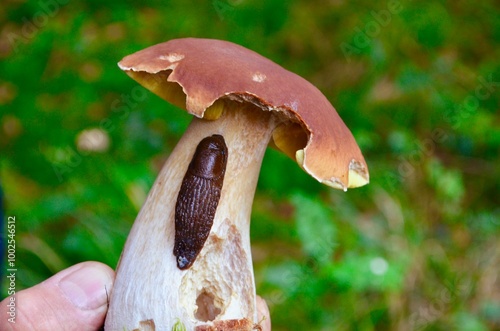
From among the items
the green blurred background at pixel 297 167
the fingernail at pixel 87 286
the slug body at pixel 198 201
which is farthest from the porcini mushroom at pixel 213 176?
the green blurred background at pixel 297 167

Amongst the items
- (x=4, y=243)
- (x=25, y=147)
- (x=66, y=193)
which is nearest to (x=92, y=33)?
(x=25, y=147)

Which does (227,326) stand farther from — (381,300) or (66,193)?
(381,300)

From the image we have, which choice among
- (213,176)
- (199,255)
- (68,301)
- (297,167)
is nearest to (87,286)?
(68,301)

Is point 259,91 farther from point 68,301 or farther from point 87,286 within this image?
point 68,301

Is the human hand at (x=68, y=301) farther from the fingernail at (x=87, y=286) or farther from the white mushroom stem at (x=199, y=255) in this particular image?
the white mushroom stem at (x=199, y=255)

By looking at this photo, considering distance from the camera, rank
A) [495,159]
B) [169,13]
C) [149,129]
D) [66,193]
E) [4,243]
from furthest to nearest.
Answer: [495,159], [169,13], [149,129], [66,193], [4,243]

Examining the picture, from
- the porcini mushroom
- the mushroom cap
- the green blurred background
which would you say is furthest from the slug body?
the green blurred background

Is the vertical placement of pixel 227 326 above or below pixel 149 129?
above
